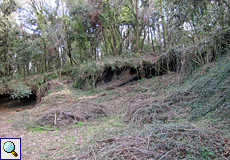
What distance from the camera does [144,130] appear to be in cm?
465

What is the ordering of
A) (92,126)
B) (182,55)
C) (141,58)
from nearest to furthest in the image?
(92,126) → (182,55) → (141,58)

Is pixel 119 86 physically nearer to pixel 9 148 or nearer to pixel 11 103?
pixel 11 103

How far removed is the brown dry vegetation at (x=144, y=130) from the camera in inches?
140

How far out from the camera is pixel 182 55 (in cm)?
1110

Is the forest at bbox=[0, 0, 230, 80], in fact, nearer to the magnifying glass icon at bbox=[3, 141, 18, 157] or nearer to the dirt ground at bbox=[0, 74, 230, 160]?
the dirt ground at bbox=[0, 74, 230, 160]

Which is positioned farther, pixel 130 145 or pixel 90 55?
pixel 90 55

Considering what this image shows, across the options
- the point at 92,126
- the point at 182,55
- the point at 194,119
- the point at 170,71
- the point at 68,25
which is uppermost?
the point at 68,25

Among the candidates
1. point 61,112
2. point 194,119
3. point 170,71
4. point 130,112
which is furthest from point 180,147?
point 170,71

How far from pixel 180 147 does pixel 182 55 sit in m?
8.73

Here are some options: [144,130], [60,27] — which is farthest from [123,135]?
[60,27]

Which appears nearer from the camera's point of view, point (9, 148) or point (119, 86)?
point (9, 148)

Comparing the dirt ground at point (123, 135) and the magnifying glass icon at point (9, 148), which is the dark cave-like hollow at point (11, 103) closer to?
the dirt ground at point (123, 135)

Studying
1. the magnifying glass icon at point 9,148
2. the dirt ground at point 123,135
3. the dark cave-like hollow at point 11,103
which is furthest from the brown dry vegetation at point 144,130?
the dark cave-like hollow at point 11,103

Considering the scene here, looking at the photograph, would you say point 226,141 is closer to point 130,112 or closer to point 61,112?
point 130,112
